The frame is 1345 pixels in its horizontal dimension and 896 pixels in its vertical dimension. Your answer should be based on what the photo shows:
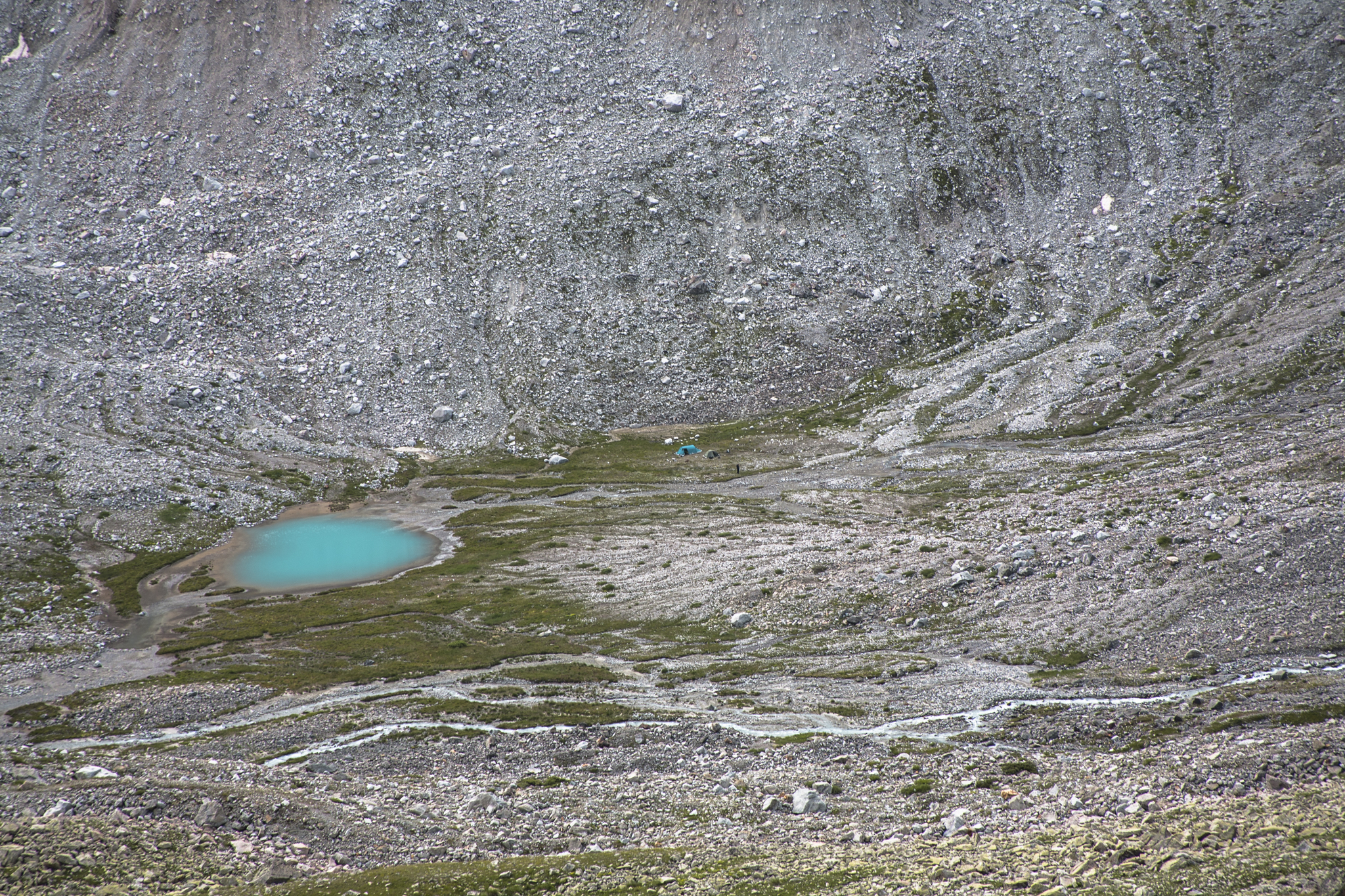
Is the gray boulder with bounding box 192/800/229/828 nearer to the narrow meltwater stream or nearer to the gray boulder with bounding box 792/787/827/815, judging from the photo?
the narrow meltwater stream

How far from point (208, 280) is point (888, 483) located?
9016 centimetres

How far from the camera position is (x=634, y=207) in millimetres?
107250

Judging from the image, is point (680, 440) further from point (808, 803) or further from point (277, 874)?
point (277, 874)

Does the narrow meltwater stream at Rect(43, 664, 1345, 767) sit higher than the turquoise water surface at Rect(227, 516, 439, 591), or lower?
lower

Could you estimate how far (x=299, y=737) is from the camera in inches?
1759

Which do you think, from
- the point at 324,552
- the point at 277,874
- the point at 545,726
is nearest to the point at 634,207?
the point at 324,552

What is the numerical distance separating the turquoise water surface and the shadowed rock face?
50.7ft

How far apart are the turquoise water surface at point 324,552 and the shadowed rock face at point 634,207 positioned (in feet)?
50.7

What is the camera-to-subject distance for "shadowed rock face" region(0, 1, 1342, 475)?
304 feet

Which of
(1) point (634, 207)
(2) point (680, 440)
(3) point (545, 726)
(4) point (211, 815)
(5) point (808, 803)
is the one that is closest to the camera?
(4) point (211, 815)

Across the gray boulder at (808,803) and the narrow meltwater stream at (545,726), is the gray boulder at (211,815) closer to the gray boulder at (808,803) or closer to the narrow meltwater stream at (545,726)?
the narrow meltwater stream at (545,726)

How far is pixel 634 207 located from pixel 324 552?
62.0 metres

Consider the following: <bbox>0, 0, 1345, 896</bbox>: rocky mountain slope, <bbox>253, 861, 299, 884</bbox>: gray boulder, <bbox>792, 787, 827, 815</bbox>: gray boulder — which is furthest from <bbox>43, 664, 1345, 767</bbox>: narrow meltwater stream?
<bbox>253, 861, 299, 884</bbox>: gray boulder

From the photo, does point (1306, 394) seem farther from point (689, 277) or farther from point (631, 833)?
point (631, 833)
